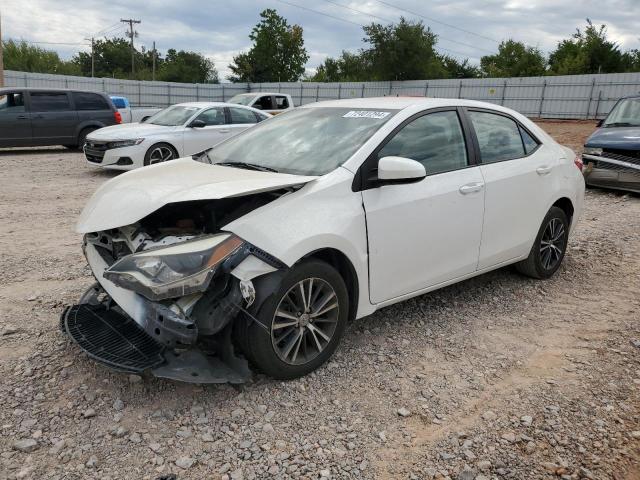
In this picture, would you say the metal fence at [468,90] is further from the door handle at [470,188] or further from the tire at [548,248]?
the door handle at [470,188]

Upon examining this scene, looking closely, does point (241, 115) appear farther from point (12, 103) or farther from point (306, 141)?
point (306, 141)

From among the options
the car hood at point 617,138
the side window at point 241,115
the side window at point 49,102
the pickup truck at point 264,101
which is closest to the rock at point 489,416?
the car hood at point 617,138

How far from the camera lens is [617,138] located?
9.84 metres

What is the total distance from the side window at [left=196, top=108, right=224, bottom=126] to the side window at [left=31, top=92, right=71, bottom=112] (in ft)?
15.6

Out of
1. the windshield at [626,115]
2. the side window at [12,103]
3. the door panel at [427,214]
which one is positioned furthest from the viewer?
the side window at [12,103]

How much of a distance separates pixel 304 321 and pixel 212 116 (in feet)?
30.9

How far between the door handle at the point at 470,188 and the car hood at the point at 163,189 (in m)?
1.30

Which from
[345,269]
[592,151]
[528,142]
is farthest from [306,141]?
[592,151]

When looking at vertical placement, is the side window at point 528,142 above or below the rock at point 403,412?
above

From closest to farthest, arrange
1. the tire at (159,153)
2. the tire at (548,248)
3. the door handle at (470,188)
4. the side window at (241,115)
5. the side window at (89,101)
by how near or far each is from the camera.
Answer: the door handle at (470,188) → the tire at (548,248) → the tire at (159,153) → the side window at (241,115) → the side window at (89,101)

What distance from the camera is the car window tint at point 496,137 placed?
4426 mm

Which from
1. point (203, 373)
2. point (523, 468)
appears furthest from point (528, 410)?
point (203, 373)

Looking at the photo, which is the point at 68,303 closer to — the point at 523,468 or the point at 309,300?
the point at 309,300

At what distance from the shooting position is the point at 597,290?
508 centimetres
